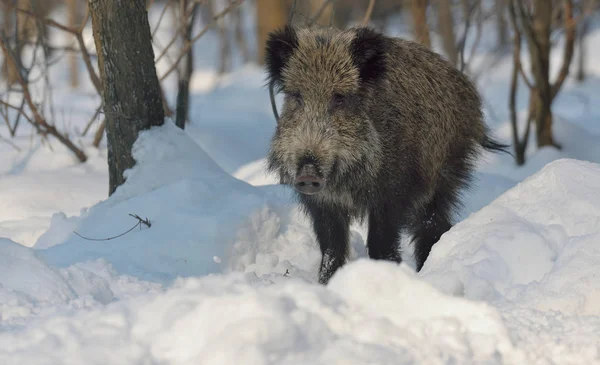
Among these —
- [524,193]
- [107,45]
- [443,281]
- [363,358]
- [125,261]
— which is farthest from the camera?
[107,45]

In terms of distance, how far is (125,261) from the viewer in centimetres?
459

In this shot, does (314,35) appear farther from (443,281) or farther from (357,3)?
(357,3)

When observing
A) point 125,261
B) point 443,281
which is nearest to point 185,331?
point 443,281

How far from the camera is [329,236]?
518cm

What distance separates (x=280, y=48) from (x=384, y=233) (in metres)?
1.28

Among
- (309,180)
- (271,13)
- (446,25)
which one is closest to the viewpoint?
(309,180)

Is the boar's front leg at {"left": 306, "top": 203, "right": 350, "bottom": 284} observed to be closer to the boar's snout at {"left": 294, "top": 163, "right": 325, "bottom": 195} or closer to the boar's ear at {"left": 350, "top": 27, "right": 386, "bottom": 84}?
the boar's snout at {"left": 294, "top": 163, "right": 325, "bottom": 195}


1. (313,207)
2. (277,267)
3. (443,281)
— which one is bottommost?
(277,267)

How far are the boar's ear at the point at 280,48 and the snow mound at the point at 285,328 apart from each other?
226 centimetres

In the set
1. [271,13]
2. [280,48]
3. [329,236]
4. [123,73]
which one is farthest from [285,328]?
[271,13]

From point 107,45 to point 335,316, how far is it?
11.3 feet

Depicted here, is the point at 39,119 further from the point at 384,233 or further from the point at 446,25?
the point at 446,25

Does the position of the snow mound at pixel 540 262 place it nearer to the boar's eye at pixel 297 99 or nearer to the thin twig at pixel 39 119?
the boar's eye at pixel 297 99

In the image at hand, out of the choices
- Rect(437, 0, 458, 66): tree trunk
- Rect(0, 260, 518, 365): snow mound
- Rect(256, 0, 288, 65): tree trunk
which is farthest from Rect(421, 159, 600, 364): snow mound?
Rect(256, 0, 288, 65): tree trunk
